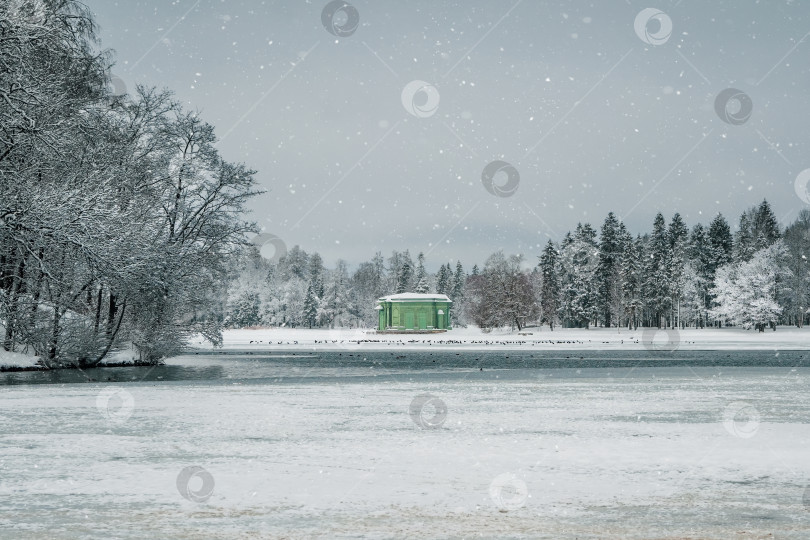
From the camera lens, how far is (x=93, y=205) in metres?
18.8

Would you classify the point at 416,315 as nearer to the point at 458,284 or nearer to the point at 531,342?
the point at 531,342

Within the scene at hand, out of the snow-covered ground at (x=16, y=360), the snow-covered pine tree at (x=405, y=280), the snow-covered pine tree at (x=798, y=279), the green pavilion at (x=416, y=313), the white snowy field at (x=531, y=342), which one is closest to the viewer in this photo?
the snow-covered ground at (x=16, y=360)

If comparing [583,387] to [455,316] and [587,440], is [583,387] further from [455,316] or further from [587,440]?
[455,316]

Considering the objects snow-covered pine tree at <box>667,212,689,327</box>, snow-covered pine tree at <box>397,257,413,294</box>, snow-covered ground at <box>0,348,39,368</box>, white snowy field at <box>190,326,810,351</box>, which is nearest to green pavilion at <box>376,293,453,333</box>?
white snowy field at <box>190,326,810,351</box>

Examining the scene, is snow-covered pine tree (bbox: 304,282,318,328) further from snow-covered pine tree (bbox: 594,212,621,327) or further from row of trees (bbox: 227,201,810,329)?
snow-covered pine tree (bbox: 594,212,621,327)

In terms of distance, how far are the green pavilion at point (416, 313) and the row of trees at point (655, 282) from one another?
15.7 feet

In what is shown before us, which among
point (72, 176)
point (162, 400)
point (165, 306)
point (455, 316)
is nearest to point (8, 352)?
point (165, 306)

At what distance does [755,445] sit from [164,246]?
846 inches

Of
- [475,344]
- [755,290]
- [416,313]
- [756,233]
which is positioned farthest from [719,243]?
[475,344]

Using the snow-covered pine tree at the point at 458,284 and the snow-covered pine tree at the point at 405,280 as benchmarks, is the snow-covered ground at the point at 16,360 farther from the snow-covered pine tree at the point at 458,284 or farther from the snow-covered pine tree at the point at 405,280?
the snow-covered pine tree at the point at 458,284

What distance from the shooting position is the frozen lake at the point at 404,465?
6152 millimetres

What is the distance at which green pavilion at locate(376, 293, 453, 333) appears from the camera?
8688 cm

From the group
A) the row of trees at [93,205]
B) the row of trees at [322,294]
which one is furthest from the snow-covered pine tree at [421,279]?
the row of trees at [93,205]

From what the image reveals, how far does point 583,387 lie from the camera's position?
18.9 meters
